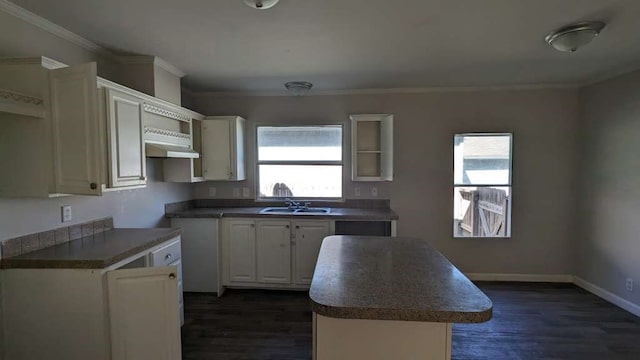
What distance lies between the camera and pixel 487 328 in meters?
2.83

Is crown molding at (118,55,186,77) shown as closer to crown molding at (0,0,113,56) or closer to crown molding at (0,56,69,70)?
crown molding at (0,0,113,56)

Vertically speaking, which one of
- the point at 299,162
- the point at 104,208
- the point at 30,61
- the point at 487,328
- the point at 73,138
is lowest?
the point at 487,328

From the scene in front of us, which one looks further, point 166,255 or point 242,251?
point 242,251

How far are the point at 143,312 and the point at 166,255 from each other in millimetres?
723

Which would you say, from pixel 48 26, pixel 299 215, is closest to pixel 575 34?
pixel 299 215

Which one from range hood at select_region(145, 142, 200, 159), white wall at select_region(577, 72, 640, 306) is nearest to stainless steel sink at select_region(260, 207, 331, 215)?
range hood at select_region(145, 142, 200, 159)

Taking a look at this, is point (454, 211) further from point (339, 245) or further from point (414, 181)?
point (339, 245)

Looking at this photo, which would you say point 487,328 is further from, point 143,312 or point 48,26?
point 48,26

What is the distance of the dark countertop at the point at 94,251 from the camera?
1851 millimetres

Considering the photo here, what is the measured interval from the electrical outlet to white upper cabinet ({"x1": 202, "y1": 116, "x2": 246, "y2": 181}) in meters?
1.60

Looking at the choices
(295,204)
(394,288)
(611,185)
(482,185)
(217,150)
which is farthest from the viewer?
(295,204)

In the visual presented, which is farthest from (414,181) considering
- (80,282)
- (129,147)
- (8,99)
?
(8,99)

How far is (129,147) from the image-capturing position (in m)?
2.27

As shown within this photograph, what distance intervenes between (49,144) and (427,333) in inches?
94.1
